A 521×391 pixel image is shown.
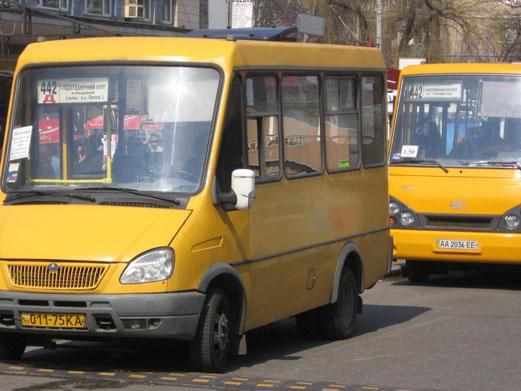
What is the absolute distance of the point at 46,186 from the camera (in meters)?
10.1

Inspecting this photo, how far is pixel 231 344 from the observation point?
33.2 feet

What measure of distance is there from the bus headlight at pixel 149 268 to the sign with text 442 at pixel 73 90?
1486 millimetres

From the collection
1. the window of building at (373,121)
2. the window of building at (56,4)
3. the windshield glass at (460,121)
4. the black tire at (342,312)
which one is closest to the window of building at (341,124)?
the window of building at (373,121)

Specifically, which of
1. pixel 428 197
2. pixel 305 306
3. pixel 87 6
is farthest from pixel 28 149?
pixel 87 6

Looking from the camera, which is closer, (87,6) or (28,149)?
(28,149)

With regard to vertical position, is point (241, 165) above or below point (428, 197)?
above

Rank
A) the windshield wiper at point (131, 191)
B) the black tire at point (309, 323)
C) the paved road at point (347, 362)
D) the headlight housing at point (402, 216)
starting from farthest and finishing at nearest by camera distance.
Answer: the headlight housing at point (402, 216), the black tire at point (309, 323), the windshield wiper at point (131, 191), the paved road at point (347, 362)

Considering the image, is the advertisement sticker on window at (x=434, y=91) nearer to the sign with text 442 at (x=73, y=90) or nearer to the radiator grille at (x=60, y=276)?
the sign with text 442 at (x=73, y=90)

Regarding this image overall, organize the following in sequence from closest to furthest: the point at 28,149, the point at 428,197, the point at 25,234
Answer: the point at 25,234 → the point at 28,149 → the point at 428,197

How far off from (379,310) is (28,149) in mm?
5575

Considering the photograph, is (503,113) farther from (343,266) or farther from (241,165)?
(241,165)

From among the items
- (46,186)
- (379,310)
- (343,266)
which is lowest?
(379,310)

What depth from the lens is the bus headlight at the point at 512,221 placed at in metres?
16.6

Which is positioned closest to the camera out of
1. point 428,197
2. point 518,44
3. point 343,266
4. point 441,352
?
point 441,352
